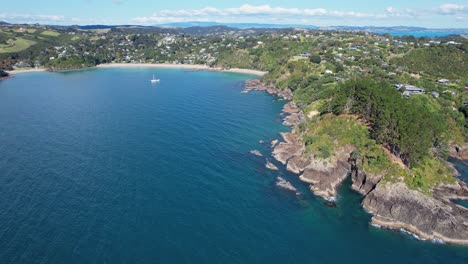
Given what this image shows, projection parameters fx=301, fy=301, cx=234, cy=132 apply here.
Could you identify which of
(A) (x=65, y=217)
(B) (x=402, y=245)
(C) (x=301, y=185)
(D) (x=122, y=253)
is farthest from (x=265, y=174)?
(A) (x=65, y=217)

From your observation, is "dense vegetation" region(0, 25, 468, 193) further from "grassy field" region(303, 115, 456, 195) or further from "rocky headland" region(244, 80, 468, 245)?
"rocky headland" region(244, 80, 468, 245)

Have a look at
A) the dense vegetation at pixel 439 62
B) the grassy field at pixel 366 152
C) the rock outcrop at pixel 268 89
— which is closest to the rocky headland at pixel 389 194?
the grassy field at pixel 366 152

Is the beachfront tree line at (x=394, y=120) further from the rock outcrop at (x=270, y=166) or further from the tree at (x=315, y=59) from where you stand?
the tree at (x=315, y=59)

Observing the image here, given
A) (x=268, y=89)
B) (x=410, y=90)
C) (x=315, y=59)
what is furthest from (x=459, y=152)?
(x=268, y=89)

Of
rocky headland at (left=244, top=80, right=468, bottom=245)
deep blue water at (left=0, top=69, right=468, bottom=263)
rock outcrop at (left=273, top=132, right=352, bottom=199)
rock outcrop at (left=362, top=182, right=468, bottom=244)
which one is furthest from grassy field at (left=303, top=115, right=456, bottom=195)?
deep blue water at (left=0, top=69, right=468, bottom=263)

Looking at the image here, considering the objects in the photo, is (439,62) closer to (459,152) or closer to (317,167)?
(459,152)

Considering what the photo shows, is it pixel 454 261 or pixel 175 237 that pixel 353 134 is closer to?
pixel 454 261
